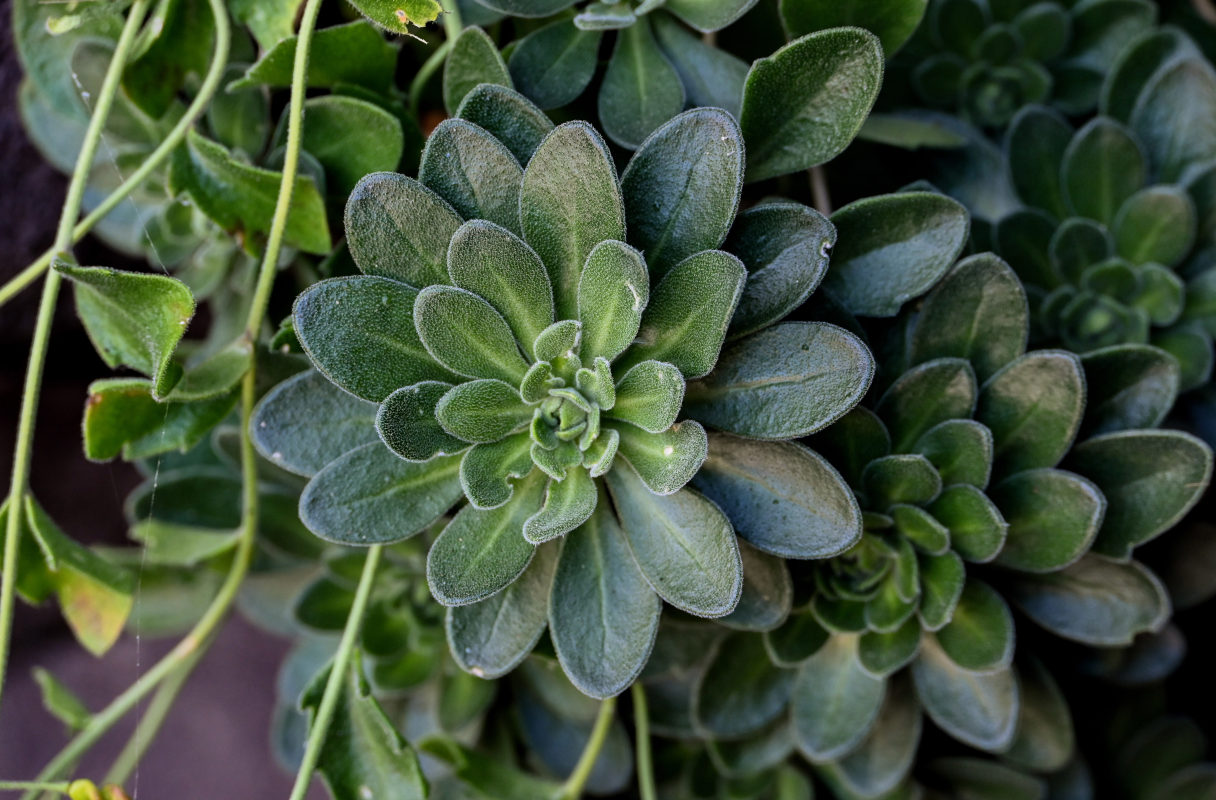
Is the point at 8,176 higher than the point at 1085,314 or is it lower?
higher

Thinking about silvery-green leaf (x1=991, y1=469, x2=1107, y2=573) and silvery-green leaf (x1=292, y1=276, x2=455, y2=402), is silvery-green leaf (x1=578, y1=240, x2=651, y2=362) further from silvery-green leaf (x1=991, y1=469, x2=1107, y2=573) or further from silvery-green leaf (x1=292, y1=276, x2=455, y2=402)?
silvery-green leaf (x1=991, y1=469, x2=1107, y2=573)

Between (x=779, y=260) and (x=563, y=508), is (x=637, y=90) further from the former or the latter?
(x=563, y=508)

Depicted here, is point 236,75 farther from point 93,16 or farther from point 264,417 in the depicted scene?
point 264,417

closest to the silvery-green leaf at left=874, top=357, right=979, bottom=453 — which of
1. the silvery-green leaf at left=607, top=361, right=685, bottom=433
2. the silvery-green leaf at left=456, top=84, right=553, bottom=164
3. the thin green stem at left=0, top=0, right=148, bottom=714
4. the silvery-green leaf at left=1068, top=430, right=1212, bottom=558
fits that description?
the silvery-green leaf at left=1068, top=430, right=1212, bottom=558

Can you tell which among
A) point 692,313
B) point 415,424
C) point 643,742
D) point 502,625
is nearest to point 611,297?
point 692,313

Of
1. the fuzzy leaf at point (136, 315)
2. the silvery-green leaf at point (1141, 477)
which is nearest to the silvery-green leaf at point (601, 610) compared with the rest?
the fuzzy leaf at point (136, 315)

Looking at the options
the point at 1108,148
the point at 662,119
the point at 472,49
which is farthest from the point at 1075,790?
the point at 472,49
